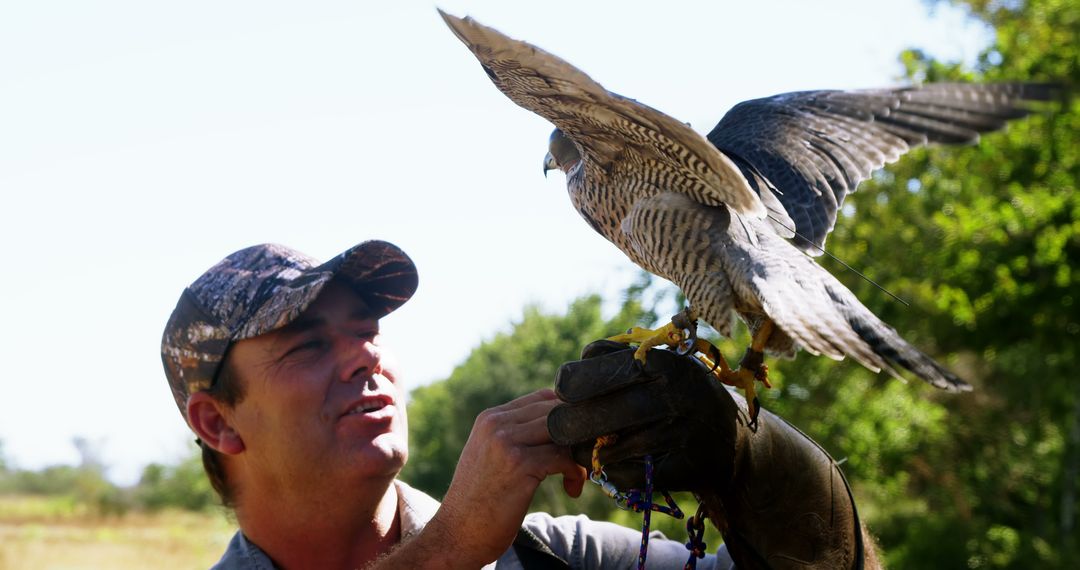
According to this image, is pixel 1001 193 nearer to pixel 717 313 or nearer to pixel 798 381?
pixel 798 381

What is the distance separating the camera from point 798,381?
11703 millimetres

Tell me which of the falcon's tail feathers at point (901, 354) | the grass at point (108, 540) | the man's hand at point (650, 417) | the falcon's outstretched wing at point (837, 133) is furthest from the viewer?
the grass at point (108, 540)

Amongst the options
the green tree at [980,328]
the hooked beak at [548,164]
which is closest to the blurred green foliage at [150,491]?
the green tree at [980,328]

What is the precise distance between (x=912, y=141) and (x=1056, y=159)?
9.28 meters

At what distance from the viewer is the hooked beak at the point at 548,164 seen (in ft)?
12.4

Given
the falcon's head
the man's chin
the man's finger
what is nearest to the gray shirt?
the man's chin

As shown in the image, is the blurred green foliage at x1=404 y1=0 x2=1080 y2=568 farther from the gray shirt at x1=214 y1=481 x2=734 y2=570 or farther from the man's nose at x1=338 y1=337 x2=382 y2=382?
the man's nose at x1=338 y1=337 x2=382 y2=382

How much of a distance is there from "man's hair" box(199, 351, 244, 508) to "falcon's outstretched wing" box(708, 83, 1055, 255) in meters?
1.53

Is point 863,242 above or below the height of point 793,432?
below

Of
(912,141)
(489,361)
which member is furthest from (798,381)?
(912,141)

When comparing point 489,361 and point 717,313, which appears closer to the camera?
point 717,313

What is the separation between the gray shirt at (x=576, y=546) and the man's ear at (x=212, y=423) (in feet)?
0.83

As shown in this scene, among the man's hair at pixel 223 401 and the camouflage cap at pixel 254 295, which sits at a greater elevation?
the camouflage cap at pixel 254 295

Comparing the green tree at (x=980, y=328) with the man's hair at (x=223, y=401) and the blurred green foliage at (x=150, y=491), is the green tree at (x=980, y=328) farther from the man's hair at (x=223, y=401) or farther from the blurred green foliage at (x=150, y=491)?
the blurred green foliage at (x=150, y=491)
